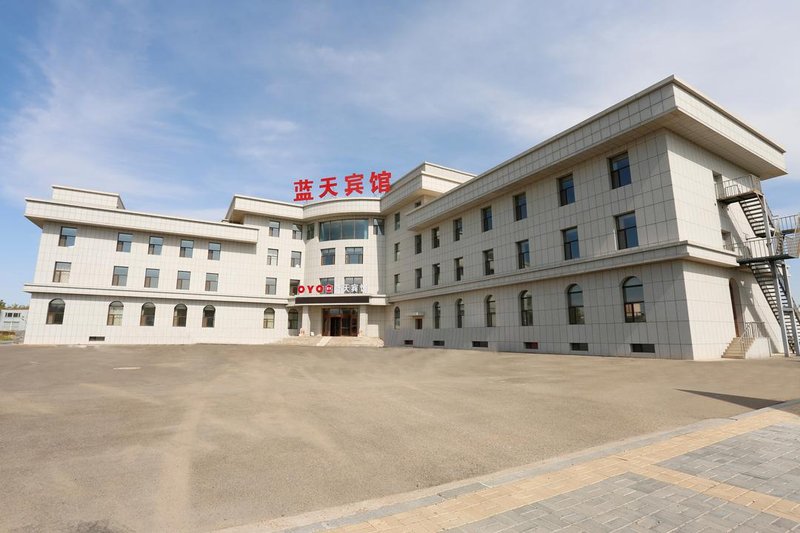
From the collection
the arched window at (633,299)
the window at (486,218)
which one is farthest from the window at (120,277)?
the arched window at (633,299)

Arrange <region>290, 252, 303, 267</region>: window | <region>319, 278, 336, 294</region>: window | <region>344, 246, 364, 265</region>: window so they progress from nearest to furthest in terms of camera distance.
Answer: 1. <region>319, 278, 336, 294</region>: window
2. <region>344, 246, 364, 265</region>: window
3. <region>290, 252, 303, 267</region>: window

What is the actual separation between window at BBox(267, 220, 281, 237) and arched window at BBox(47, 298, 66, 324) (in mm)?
18665

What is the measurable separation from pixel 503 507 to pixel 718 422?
5729 millimetres

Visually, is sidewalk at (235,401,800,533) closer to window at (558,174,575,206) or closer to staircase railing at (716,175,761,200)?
window at (558,174,575,206)

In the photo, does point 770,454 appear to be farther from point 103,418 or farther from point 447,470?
point 103,418

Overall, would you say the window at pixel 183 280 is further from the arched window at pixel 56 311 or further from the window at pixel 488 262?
the window at pixel 488 262

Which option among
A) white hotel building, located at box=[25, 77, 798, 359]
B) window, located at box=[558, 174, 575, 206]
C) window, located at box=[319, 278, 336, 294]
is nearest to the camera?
white hotel building, located at box=[25, 77, 798, 359]

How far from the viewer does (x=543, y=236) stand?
2486 centimetres

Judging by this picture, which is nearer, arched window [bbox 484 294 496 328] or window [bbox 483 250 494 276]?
arched window [bbox 484 294 496 328]

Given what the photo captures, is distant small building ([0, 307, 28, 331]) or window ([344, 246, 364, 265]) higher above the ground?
window ([344, 246, 364, 265])

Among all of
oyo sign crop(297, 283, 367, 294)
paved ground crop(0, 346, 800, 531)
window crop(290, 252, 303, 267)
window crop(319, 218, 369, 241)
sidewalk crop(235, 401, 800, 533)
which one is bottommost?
paved ground crop(0, 346, 800, 531)

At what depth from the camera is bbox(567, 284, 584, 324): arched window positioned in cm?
2233

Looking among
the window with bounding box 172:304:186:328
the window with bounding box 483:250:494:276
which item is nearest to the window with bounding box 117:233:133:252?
the window with bounding box 172:304:186:328

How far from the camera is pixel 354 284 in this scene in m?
41.2
